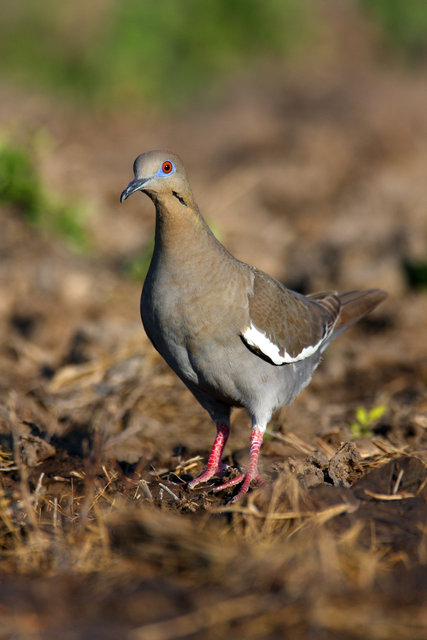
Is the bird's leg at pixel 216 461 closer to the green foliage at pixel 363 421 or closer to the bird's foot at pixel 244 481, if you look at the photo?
the bird's foot at pixel 244 481

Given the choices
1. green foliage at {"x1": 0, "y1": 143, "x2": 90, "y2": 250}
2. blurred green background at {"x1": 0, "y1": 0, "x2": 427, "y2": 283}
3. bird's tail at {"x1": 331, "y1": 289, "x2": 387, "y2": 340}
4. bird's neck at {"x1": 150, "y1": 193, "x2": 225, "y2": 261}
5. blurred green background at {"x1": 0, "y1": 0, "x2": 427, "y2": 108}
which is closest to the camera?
bird's neck at {"x1": 150, "y1": 193, "x2": 225, "y2": 261}

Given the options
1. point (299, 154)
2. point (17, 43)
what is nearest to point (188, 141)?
point (299, 154)

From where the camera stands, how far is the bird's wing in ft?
14.4

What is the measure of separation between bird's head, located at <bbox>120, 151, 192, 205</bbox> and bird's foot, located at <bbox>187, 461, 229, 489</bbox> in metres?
1.61

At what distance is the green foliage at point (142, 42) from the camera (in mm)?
16266

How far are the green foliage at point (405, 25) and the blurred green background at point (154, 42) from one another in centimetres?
3

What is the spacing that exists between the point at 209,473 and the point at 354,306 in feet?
6.35

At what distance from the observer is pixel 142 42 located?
16672 mm

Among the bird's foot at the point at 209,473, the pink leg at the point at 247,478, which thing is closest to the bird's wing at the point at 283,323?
the pink leg at the point at 247,478

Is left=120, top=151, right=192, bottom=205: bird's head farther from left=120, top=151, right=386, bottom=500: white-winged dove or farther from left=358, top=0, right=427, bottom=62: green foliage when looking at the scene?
left=358, top=0, right=427, bottom=62: green foliage

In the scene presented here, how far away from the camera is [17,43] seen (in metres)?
17.9

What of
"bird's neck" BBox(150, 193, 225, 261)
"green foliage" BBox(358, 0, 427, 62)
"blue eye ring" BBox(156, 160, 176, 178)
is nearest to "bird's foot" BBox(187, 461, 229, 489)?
"bird's neck" BBox(150, 193, 225, 261)

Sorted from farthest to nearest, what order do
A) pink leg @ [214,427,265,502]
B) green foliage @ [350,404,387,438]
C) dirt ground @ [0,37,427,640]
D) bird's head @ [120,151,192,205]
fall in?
green foliage @ [350,404,387,438]
bird's head @ [120,151,192,205]
pink leg @ [214,427,265,502]
dirt ground @ [0,37,427,640]

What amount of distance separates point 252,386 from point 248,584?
178 cm
